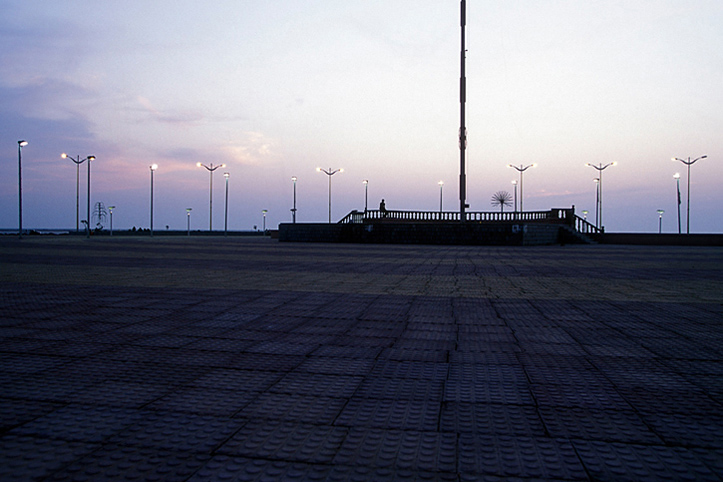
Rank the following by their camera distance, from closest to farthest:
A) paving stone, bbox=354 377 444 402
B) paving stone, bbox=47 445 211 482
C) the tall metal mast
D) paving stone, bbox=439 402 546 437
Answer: paving stone, bbox=47 445 211 482
paving stone, bbox=439 402 546 437
paving stone, bbox=354 377 444 402
the tall metal mast

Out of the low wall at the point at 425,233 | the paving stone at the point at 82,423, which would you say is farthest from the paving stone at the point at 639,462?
the low wall at the point at 425,233

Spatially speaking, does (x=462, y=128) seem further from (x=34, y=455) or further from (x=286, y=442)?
(x=34, y=455)

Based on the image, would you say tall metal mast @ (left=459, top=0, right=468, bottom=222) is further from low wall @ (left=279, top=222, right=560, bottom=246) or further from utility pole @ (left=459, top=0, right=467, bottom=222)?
low wall @ (left=279, top=222, right=560, bottom=246)

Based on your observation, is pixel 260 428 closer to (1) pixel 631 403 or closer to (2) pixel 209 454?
(2) pixel 209 454

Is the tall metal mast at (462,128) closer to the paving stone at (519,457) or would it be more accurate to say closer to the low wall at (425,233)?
the low wall at (425,233)

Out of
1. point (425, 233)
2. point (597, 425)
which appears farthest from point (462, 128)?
point (597, 425)

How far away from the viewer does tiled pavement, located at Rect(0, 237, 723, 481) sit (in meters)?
2.88

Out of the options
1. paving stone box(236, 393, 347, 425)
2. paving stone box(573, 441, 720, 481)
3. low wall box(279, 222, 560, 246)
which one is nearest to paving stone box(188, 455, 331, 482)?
paving stone box(236, 393, 347, 425)

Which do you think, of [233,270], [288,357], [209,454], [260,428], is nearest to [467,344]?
[288,357]

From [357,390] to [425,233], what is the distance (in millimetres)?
38656

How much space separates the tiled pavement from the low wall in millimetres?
31546

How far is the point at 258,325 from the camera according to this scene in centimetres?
675

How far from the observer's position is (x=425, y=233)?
4244 centimetres

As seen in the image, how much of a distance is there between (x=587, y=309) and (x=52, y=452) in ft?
24.4
